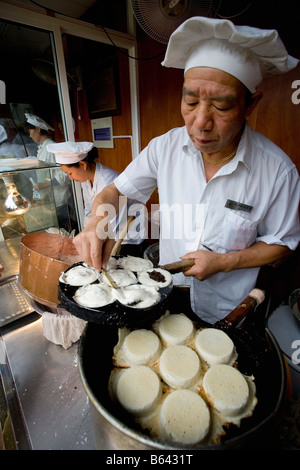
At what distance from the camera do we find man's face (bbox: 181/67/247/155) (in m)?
1.16

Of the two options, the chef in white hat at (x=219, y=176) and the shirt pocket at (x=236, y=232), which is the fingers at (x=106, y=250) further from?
the shirt pocket at (x=236, y=232)

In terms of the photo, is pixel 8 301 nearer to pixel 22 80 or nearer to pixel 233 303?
pixel 233 303

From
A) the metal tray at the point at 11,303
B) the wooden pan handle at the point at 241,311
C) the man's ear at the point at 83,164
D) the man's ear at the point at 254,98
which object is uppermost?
the man's ear at the point at 254,98

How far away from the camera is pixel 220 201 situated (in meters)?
1.64

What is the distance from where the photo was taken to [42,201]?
3078 millimetres

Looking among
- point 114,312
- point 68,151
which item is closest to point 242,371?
point 114,312

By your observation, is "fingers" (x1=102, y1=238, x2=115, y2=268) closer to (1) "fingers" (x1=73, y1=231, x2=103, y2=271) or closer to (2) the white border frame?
(1) "fingers" (x1=73, y1=231, x2=103, y2=271)

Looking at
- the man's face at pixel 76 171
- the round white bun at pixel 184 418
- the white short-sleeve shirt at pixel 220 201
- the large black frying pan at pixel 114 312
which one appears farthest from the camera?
the man's face at pixel 76 171

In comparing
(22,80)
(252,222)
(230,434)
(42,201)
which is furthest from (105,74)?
(230,434)

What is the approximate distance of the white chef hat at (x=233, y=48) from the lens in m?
1.08

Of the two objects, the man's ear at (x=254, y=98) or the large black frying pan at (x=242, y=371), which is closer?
the large black frying pan at (x=242, y=371)

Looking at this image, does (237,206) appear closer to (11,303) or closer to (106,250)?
(106,250)

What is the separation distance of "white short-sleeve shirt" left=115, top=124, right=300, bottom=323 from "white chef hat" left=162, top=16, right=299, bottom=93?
0.38 meters

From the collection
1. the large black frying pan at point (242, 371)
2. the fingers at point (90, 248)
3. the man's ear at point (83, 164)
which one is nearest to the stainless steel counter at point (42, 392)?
the large black frying pan at point (242, 371)
